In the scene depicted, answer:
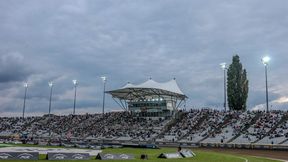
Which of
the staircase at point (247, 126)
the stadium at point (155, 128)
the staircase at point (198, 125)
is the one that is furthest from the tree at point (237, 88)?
the staircase at point (247, 126)

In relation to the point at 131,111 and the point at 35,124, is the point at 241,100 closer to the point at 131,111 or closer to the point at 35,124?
the point at 131,111

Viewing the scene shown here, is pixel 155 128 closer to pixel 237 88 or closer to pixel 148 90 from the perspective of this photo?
pixel 148 90

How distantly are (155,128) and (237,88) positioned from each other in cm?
2929

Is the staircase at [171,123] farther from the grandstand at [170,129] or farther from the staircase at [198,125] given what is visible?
the staircase at [198,125]

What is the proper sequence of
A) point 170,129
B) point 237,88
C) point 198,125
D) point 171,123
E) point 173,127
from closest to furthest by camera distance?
1. point 198,125
2. point 170,129
3. point 173,127
4. point 171,123
5. point 237,88

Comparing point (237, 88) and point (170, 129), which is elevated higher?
point (237, 88)

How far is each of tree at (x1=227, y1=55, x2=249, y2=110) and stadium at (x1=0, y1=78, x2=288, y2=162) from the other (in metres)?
10.4

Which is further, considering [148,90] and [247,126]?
[148,90]

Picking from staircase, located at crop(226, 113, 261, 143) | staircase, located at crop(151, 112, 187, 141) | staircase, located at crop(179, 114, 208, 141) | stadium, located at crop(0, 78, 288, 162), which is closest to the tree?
stadium, located at crop(0, 78, 288, 162)

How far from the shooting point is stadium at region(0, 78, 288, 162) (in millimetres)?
73781

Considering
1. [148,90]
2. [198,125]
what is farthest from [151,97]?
[198,125]

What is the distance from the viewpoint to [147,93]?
12100 cm

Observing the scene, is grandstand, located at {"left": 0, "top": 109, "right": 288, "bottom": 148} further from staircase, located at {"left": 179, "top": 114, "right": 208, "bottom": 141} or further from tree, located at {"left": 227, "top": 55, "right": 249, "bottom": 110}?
tree, located at {"left": 227, "top": 55, "right": 249, "bottom": 110}

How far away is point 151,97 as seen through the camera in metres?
123
